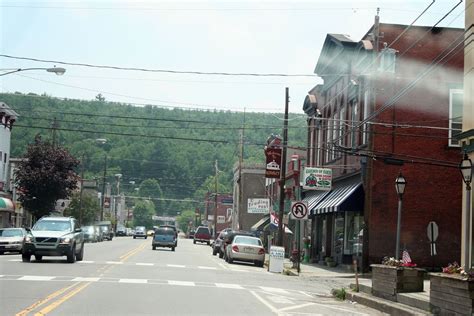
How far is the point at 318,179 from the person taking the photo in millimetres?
35562

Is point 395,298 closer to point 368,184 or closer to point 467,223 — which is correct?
point 467,223

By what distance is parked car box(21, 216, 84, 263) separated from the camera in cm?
2719

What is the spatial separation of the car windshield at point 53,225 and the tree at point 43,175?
85.5ft

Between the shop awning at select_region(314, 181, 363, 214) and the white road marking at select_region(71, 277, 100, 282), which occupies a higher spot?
the shop awning at select_region(314, 181, 363, 214)

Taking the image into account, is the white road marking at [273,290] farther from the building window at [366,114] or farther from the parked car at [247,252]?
the parked car at [247,252]

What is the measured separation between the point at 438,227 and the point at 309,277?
20.0ft

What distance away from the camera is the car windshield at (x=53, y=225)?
28250 millimetres

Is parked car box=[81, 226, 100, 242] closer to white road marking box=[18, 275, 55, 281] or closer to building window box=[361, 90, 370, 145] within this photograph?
building window box=[361, 90, 370, 145]

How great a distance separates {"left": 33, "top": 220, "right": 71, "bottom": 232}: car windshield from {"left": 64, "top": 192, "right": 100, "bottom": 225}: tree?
53.5 m

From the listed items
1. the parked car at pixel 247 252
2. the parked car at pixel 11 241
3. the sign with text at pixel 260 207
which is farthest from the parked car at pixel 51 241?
the sign with text at pixel 260 207

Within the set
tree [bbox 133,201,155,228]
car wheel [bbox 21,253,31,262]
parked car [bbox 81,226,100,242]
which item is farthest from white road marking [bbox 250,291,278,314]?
tree [bbox 133,201,155,228]

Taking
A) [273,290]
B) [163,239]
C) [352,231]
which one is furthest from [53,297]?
[163,239]

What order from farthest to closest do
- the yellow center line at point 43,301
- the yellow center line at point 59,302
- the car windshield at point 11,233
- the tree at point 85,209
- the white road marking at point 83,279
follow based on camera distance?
the tree at point 85,209
the car windshield at point 11,233
the white road marking at point 83,279
the yellow center line at point 59,302
the yellow center line at point 43,301

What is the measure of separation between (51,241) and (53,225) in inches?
54.7
